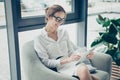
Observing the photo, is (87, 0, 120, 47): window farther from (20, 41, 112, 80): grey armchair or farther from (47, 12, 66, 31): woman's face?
(47, 12, 66, 31): woman's face

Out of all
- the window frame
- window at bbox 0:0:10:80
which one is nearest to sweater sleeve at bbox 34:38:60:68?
the window frame

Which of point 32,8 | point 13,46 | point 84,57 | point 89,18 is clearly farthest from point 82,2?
point 13,46

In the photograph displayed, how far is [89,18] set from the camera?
3.17 m

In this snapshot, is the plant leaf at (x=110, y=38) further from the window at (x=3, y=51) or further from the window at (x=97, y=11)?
the window at (x=3, y=51)

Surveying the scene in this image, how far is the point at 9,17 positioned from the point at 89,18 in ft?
5.04

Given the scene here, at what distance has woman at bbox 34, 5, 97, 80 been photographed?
1.89 m

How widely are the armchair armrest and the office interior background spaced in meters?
0.74

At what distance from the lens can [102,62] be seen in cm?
225

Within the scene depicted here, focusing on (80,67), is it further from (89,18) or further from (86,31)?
(89,18)

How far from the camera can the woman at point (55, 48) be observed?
189 cm

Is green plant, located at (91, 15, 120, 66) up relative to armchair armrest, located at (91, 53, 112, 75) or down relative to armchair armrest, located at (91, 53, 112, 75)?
up

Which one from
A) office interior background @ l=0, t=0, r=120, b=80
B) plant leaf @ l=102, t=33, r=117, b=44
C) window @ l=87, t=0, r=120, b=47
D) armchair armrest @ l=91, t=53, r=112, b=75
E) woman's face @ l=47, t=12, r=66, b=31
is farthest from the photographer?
window @ l=87, t=0, r=120, b=47

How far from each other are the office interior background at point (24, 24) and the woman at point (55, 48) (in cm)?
19

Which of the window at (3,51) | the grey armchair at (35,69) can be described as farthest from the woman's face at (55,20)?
the window at (3,51)
